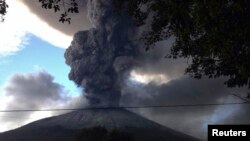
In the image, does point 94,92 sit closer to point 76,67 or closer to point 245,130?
point 76,67

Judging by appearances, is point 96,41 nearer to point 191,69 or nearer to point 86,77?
point 86,77

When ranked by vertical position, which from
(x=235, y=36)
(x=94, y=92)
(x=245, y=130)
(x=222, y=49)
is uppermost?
(x=94, y=92)

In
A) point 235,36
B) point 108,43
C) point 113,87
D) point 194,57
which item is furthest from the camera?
point 113,87

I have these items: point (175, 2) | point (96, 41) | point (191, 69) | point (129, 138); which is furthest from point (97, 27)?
point (175, 2)

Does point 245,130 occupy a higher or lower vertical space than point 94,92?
lower

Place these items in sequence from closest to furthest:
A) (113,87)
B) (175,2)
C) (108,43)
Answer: (175,2) < (108,43) < (113,87)

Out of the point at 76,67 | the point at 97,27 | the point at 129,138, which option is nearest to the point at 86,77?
the point at 76,67

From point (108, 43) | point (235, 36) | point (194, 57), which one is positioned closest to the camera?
point (235, 36)

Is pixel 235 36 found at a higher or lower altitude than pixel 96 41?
lower

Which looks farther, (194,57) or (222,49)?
(194,57)
